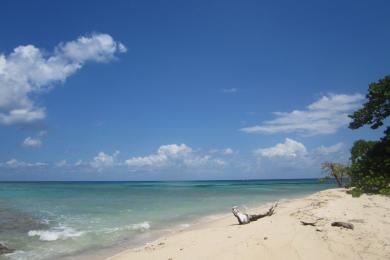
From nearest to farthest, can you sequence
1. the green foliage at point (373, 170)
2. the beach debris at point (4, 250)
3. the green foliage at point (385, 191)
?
1. the beach debris at point (4, 250)
2. the green foliage at point (385, 191)
3. the green foliage at point (373, 170)

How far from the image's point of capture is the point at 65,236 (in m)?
14.9

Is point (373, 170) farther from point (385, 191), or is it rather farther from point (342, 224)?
point (342, 224)

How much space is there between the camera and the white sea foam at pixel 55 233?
48.1 ft

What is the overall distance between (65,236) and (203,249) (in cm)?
773

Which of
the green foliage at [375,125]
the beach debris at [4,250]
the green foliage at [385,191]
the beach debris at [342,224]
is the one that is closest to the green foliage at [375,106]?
the green foliage at [375,125]

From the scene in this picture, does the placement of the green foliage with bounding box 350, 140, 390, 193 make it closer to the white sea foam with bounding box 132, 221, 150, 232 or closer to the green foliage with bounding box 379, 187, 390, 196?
the green foliage with bounding box 379, 187, 390, 196

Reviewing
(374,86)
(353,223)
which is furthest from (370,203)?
(374,86)

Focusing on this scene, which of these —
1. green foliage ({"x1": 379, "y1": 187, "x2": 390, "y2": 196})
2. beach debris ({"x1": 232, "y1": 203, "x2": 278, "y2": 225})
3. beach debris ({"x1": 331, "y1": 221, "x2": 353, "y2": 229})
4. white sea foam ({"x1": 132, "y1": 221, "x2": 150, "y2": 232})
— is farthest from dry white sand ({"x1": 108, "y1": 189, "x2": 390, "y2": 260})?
white sea foam ({"x1": 132, "y1": 221, "x2": 150, "y2": 232})

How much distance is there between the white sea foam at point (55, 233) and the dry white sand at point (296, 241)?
18.1 ft

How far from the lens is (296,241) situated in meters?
8.80

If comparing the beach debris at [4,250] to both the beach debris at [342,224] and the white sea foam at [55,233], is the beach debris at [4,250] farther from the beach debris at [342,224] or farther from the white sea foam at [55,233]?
the beach debris at [342,224]

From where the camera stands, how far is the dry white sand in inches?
320

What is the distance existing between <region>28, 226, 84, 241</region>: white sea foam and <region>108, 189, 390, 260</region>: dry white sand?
18.1 ft

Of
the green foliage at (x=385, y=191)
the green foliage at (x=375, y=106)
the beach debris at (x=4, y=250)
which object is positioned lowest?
the beach debris at (x=4, y=250)
